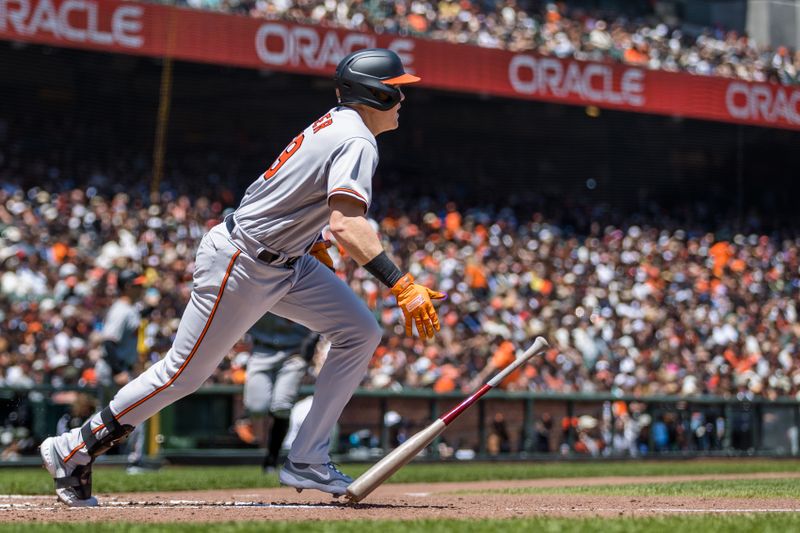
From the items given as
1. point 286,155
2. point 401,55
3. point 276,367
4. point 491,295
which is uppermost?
point 401,55

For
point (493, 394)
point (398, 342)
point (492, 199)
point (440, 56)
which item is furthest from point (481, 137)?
point (493, 394)

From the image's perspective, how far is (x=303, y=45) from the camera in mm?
Answer: 21797

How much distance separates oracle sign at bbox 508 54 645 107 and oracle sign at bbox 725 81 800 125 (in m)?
2.41

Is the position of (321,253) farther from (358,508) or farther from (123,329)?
(123,329)

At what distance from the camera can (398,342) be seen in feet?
55.1

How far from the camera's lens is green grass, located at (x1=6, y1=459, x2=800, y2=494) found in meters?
7.90

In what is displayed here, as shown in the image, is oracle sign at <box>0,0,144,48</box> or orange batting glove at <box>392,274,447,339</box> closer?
orange batting glove at <box>392,274,447,339</box>

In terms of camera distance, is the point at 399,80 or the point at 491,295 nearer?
the point at 399,80

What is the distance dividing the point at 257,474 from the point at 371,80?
4.81 metres

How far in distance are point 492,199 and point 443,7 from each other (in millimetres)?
3960

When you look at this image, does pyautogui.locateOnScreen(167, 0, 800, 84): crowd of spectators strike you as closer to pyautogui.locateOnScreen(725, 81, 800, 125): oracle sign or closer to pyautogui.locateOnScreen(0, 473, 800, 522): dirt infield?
pyautogui.locateOnScreen(725, 81, 800, 125): oracle sign

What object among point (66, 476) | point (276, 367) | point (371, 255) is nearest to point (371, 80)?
point (371, 255)

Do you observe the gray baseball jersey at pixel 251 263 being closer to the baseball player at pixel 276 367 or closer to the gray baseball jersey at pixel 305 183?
the gray baseball jersey at pixel 305 183

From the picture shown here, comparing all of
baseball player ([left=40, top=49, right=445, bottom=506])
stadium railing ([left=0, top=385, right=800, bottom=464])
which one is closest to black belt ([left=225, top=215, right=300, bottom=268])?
baseball player ([left=40, top=49, right=445, bottom=506])
